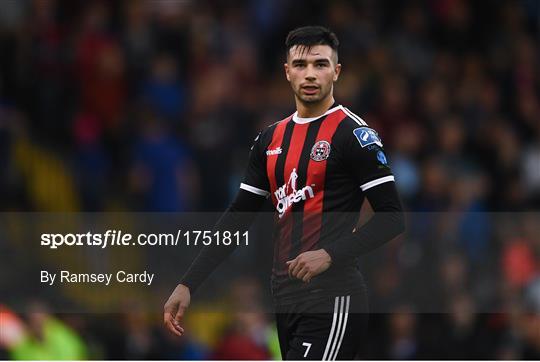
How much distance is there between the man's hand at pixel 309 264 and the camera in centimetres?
511

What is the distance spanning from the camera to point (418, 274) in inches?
416

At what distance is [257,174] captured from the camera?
18.7 feet

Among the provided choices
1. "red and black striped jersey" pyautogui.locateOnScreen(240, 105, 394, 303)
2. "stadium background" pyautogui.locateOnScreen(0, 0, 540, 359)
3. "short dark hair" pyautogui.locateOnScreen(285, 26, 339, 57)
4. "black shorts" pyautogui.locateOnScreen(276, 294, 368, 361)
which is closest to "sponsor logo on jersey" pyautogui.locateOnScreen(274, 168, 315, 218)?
"red and black striped jersey" pyautogui.locateOnScreen(240, 105, 394, 303)

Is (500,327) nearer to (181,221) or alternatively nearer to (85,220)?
(181,221)

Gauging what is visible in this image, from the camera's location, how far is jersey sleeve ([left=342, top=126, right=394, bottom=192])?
5246 millimetres

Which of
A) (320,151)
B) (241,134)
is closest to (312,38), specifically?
(320,151)

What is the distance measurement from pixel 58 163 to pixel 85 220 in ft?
3.32

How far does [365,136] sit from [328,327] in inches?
33.7

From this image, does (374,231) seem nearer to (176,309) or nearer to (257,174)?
(257,174)

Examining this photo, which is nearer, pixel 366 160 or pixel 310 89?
pixel 366 160

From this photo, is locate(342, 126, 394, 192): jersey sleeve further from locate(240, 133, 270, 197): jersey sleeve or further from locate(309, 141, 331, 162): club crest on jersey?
locate(240, 133, 270, 197): jersey sleeve

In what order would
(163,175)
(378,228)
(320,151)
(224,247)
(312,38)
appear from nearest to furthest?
1. (378,228)
2. (320,151)
3. (312,38)
4. (224,247)
5. (163,175)

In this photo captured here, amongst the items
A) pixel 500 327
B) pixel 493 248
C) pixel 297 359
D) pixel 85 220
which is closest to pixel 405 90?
pixel 493 248

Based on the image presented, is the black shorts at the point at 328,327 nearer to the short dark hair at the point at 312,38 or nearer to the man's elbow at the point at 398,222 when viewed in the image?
the man's elbow at the point at 398,222
